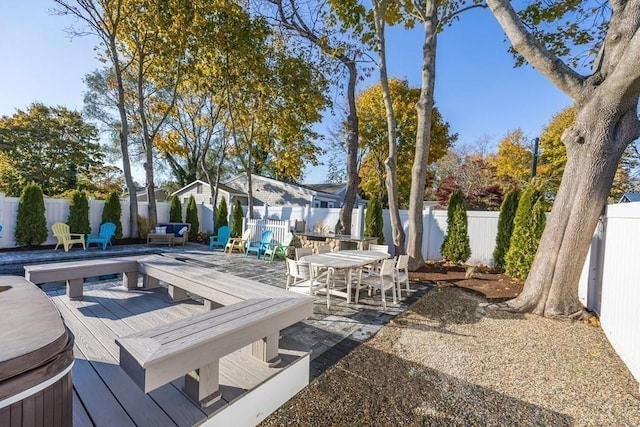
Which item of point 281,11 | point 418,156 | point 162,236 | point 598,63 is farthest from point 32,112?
point 598,63

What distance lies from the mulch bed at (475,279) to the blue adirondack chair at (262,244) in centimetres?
437

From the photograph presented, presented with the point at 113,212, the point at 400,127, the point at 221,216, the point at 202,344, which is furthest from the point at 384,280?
the point at 400,127

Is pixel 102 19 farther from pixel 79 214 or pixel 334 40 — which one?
pixel 334 40

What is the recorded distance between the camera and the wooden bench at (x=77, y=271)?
3.01 meters

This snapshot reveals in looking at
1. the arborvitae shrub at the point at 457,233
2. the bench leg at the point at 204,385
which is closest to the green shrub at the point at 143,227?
the arborvitae shrub at the point at 457,233

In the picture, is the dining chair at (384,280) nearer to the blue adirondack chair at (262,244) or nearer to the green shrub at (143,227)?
the blue adirondack chair at (262,244)

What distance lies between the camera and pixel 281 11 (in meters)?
9.05

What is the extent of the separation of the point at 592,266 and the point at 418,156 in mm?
3856

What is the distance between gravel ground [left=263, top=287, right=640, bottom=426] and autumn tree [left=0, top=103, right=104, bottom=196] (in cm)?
1999

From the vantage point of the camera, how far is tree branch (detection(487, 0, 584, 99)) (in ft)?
14.3

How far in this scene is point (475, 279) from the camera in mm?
6523

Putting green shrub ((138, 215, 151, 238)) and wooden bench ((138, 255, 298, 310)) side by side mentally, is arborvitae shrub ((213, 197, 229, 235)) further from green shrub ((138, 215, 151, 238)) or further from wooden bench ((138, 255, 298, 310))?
wooden bench ((138, 255, 298, 310))

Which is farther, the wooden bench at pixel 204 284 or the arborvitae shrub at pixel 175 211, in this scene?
the arborvitae shrub at pixel 175 211

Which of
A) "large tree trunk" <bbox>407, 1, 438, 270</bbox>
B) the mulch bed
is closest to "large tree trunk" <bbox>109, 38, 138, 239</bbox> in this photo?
"large tree trunk" <bbox>407, 1, 438, 270</bbox>
